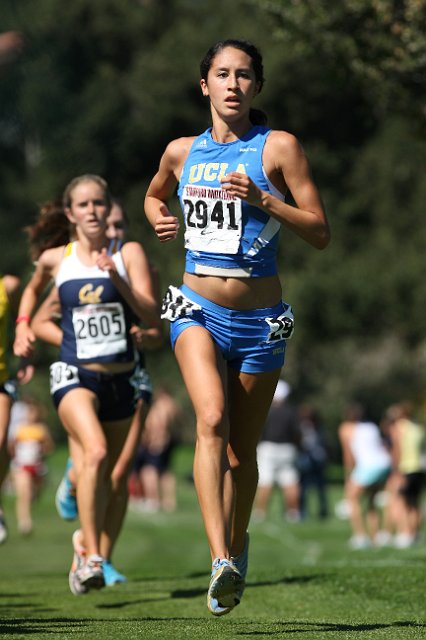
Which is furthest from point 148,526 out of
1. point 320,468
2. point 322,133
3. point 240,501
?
point 322,133

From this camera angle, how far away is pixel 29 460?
24.7 m

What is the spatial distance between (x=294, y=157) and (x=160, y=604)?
3.20 meters

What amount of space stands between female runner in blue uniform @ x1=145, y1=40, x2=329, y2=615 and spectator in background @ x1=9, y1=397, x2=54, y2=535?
16.6 metres

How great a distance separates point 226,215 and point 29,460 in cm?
1813

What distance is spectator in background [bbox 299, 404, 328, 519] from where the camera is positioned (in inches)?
1056

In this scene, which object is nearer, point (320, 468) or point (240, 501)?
point (240, 501)

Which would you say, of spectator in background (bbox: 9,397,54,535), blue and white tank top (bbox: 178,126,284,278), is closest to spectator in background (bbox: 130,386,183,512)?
spectator in background (bbox: 9,397,54,535)

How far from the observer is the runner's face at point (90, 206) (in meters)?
9.39

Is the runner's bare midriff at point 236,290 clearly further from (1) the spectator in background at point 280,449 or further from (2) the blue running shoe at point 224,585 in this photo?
(1) the spectator in background at point 280,449

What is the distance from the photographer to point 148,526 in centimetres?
2497

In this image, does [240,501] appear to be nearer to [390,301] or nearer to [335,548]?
[335,548]

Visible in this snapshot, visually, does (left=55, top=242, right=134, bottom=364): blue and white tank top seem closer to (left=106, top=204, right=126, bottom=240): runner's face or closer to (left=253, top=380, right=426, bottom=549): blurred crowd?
(left=106, top=204, right=126, bottom=240): runner's face

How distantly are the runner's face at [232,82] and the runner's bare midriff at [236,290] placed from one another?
82cm

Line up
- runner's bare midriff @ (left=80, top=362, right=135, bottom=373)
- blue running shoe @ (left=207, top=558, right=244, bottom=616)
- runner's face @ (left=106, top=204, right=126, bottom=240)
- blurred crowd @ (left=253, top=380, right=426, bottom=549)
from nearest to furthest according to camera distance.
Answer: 1. blue running shoe @ (left=207, top=558, right=244, bottom=616)
2. runner's bare midriff @ (left=80, top=362, right=135, bottom=373)
3. runner's face @ (left=106, top=204, right=126, bottom=240)
4. blurred crowd @ (left=253, top=380, right=426, bottom=549)
